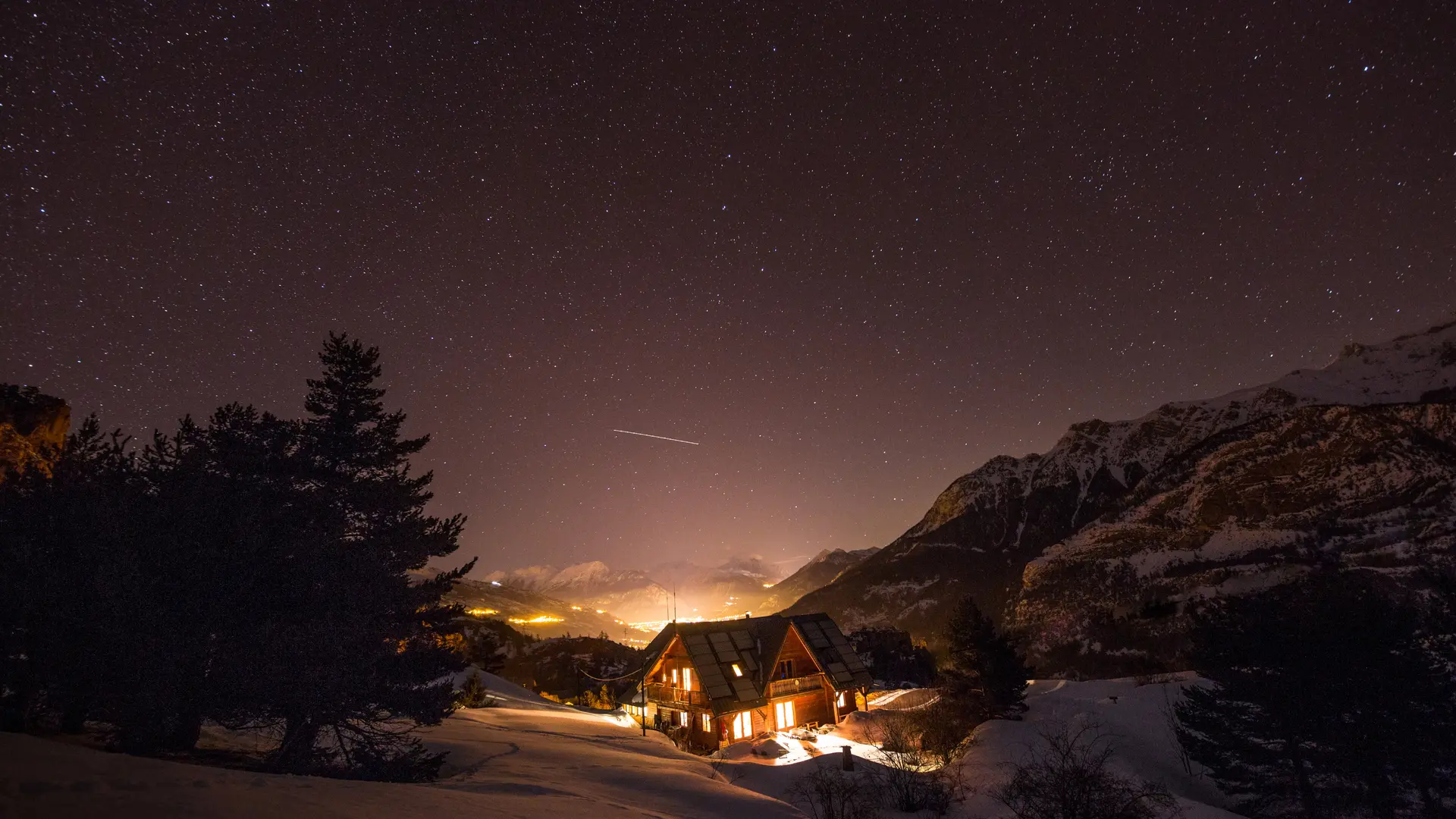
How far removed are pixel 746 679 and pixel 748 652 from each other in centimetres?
242

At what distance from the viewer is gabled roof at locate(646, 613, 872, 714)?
37.3m

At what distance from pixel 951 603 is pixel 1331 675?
434 ft

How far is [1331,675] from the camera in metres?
25.2

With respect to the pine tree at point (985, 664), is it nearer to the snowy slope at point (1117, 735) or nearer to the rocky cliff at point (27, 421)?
the snowy slope at point (1117, 735)

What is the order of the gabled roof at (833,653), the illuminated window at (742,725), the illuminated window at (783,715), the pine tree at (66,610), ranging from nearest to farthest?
the pine tree at (66,610) < the illuminated window at (742,725) < the illuminated window at (783,715) < the gabled roof at (833,653)

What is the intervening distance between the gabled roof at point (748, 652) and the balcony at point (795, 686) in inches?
35.6

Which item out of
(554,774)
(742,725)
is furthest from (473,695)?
(554,774)

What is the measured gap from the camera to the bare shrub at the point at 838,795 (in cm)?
1764

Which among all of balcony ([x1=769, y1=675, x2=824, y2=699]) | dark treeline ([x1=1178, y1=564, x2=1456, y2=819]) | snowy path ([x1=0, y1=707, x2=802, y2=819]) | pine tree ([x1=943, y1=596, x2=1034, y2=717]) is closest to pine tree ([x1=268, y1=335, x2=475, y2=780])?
snowy path ([x1=0, y1=707, x2=802, y2=819])

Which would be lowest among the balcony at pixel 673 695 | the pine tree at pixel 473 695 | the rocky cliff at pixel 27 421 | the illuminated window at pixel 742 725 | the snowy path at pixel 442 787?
the illuminated window at pixel 742 725

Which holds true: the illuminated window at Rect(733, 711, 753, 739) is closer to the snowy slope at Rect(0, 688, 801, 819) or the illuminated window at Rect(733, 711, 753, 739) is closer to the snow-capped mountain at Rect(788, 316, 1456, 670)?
the snowy slope at Rect(0, 688, 801, 819)

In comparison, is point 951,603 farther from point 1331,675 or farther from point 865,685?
point 1331,675

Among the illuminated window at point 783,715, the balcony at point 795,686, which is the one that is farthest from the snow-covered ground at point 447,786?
the illuminated window at point 783,715

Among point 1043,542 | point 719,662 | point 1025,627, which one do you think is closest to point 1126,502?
point 1043,542
